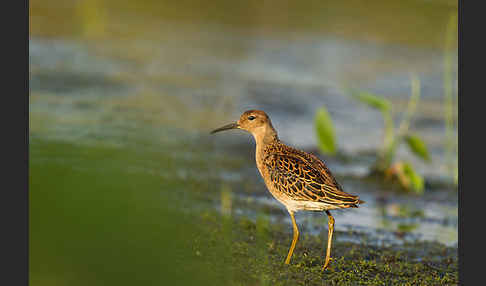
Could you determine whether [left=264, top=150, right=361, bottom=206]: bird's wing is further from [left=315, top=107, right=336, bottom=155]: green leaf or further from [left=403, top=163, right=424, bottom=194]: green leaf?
[left=403, top=163, right=424, bottom=194]: green leaf

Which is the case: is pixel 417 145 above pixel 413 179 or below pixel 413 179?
above

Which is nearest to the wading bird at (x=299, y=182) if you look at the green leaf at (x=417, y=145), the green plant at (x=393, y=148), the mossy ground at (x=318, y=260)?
the mossy ground at (x=318, y=260)

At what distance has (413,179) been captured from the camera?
8914mm

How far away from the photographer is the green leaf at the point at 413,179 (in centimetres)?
888

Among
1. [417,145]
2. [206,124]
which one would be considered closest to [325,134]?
[417,145]

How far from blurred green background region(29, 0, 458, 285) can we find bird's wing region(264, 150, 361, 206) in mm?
709

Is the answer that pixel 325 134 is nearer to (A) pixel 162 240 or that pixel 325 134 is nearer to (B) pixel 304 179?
(B) pixel 304 179

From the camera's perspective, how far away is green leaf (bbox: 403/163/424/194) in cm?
888

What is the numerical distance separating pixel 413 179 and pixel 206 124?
3.81 meters

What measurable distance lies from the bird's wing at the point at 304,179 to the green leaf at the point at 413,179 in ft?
11.1

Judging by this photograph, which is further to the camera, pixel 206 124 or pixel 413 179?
pixel 206 124

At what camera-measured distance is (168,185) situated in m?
7.74

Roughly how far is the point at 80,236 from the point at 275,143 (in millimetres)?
2855

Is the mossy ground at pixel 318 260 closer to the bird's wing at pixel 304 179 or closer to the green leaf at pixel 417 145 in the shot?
the bird's wing at pixel 304 179
